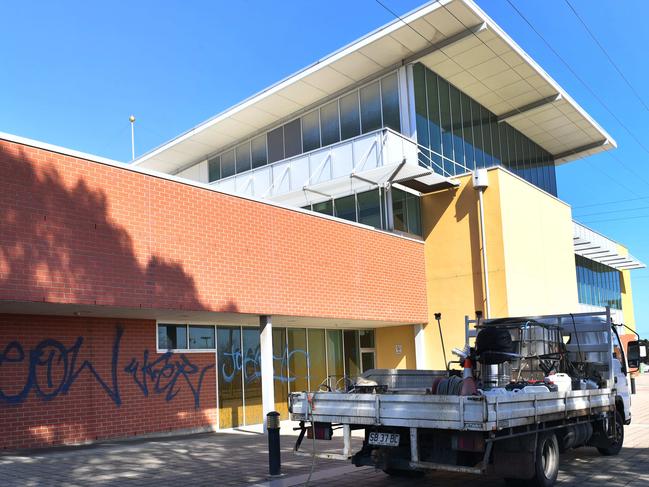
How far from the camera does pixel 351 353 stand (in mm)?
22609

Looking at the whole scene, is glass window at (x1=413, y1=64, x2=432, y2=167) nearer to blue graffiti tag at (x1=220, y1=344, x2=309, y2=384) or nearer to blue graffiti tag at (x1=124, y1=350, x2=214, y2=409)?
blue graffiti tag at (x1=220, y1=344, x2=309, y2=384)

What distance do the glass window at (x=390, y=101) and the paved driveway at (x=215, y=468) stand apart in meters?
12.9

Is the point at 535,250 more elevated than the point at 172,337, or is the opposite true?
the point at 535,250

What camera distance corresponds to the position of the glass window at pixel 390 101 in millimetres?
23172

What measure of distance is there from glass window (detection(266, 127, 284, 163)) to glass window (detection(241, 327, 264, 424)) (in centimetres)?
981

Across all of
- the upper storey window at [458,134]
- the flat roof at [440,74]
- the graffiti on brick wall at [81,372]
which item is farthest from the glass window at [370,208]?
the graffiti on brick wall at [81,372]

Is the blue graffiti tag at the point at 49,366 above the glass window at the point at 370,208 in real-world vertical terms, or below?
below

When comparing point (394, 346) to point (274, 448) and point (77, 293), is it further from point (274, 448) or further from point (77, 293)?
point (274, 448)

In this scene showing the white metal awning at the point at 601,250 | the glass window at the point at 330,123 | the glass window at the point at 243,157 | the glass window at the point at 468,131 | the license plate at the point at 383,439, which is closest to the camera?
the license plate at the point at 383,439

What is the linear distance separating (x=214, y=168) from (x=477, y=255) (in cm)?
1332

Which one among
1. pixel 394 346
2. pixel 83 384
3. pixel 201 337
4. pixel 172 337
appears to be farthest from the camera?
pixel 394 346

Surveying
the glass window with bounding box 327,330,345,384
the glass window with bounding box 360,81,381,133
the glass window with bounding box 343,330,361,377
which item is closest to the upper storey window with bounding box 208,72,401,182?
the glass window with bounding box 360,81,381,133

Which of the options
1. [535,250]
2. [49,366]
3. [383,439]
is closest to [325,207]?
[535,250]

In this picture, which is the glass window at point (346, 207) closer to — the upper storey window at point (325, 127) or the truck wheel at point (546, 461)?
the upper storey window at point (325, 127)
